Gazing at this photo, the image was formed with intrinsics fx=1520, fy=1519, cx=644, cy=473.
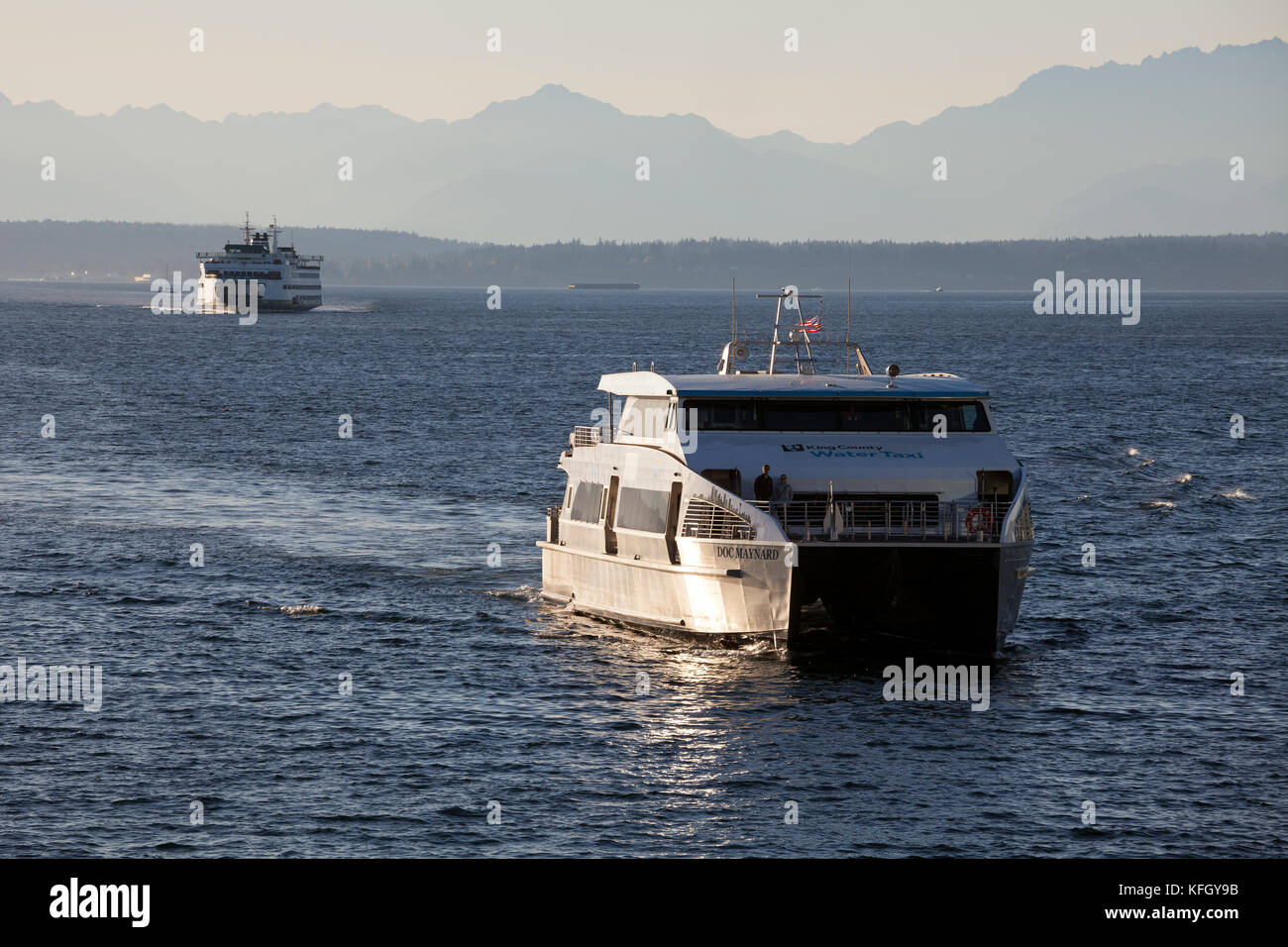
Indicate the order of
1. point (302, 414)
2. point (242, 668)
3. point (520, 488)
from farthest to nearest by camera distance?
point (302, 414) → point (520, 488) → point (242, 668)

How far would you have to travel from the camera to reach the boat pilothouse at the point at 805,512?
1280 inches

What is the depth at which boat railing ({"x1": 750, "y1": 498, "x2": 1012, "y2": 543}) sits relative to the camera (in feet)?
108

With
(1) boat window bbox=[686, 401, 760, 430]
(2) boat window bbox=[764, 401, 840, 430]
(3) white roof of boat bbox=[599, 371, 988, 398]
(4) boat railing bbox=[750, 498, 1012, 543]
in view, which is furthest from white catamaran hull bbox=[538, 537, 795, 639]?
(2) boat window bbox=[764, 401, 840, 430]

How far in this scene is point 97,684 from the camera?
32719mm

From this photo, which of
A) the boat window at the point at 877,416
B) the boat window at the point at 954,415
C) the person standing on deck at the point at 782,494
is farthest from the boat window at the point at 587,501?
the boat window at the point at 954,415

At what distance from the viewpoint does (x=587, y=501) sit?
39750mm

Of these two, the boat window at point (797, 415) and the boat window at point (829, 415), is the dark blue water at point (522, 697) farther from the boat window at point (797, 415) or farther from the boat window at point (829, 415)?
the boat window at point (797, 415)

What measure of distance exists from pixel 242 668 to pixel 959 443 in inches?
682

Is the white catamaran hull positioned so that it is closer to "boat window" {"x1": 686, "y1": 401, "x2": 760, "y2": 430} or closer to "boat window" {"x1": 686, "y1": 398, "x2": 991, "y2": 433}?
"boat window" {"x1": 686, "y1": 401, "x2": 760, "y2": 430}

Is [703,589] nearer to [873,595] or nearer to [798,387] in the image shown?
[873,595]

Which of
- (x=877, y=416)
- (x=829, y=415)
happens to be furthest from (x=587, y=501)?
(x=877, y=416)

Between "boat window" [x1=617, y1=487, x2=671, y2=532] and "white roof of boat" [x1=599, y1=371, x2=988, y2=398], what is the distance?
2.57 meters

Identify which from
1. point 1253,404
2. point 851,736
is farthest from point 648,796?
point 1253,404
